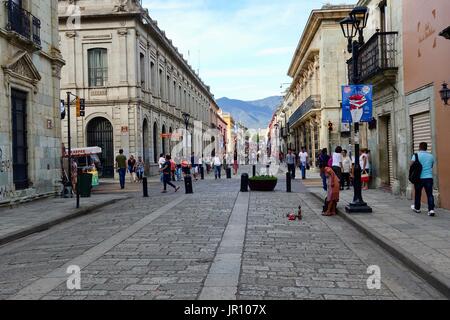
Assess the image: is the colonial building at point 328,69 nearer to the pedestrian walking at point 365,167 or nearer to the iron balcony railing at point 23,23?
the pedestrian walking at point 365,167

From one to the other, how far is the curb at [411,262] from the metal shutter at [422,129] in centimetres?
423

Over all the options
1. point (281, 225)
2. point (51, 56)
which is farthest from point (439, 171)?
point (51, 56)

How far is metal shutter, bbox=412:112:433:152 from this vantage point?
12.8 m

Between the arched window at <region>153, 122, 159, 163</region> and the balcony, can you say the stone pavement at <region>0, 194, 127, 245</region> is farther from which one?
the arched window at <region>153, 122, 159, 163</region>

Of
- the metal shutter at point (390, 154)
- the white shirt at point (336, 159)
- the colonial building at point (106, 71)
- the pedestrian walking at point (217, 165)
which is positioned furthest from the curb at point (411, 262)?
the colonial building at point (106, 71)

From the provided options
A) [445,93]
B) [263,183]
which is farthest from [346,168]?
[445,93]

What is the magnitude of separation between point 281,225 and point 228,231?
1405 millimetres

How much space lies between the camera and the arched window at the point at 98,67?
31656 millimetres

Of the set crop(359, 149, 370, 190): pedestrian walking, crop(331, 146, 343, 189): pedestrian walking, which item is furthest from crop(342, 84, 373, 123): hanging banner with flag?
crop(359, 149, 370, 190): pedestrian walking

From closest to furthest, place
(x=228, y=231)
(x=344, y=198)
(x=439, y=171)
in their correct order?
(x=228, y=231)
(x=439, y=171)
(x=344, y=198)

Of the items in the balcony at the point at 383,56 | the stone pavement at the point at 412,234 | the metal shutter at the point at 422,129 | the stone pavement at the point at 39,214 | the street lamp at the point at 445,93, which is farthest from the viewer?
the balcony at the point at 383,56

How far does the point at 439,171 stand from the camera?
39.6 ft

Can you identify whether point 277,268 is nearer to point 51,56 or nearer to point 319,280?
point 319,280
